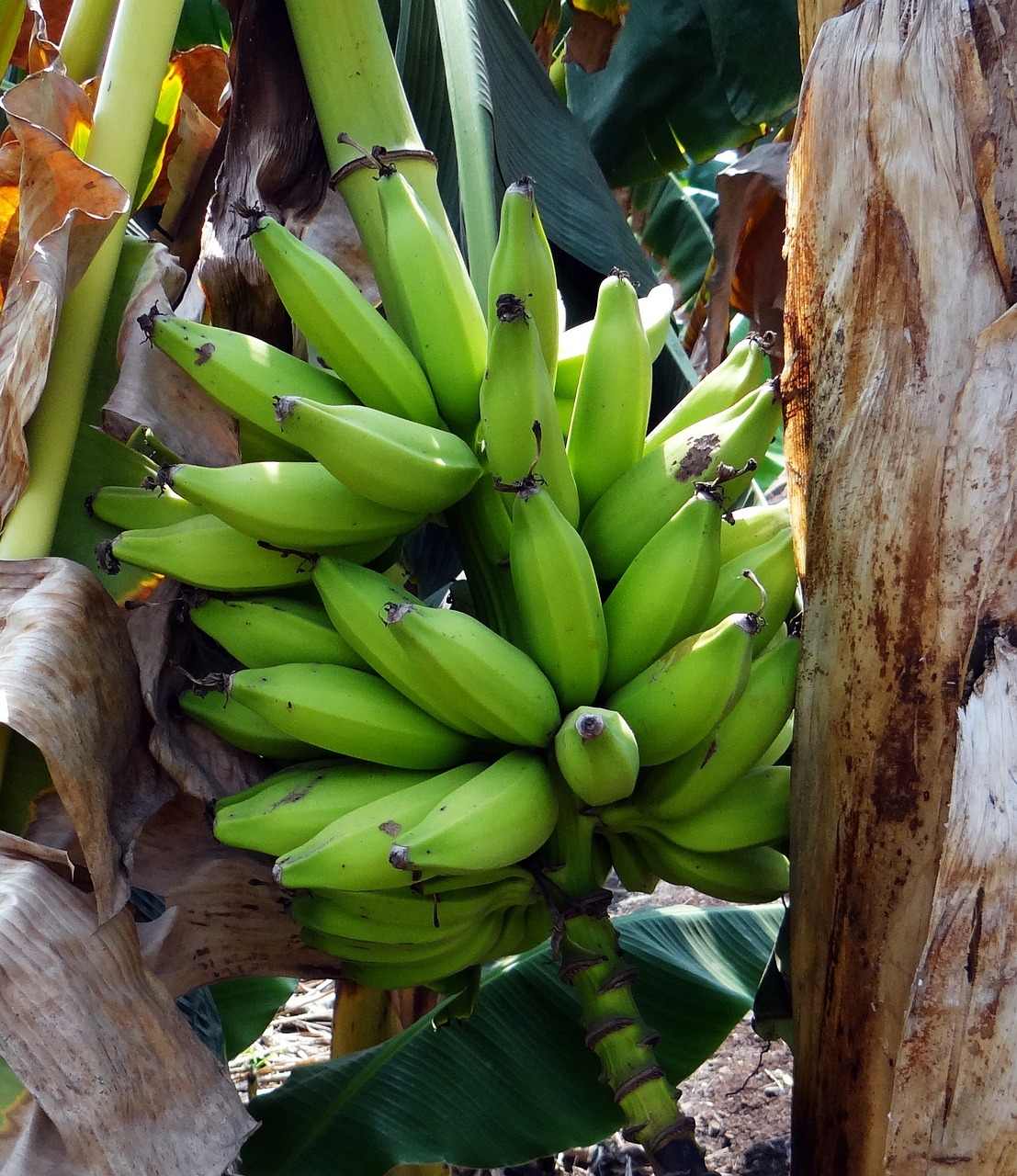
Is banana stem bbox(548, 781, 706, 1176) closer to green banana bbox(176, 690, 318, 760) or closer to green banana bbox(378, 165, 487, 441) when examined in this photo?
green banana bbox(176, 690, 318, 760)

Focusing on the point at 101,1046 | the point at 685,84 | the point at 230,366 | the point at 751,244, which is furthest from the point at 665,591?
the point at 685,84

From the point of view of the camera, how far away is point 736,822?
2.60ft

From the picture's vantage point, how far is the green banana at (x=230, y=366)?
2.63ft

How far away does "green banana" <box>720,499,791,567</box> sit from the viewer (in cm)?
91

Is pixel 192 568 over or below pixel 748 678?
over

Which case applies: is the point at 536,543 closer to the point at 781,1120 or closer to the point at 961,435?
the point at 961,435

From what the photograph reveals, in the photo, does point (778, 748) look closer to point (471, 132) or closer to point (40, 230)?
point (471, 132)

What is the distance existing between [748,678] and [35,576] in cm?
58

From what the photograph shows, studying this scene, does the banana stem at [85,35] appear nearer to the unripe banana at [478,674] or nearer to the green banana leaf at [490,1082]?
the unripe banana at [478,674]

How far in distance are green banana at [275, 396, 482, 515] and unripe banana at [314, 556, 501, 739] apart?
2.5 inches

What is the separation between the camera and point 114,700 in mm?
808

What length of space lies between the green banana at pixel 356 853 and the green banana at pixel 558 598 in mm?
132

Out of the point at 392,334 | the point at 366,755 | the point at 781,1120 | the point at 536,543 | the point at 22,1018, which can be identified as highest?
the point at 392,334

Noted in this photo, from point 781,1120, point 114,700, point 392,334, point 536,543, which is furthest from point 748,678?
point 781,1120
